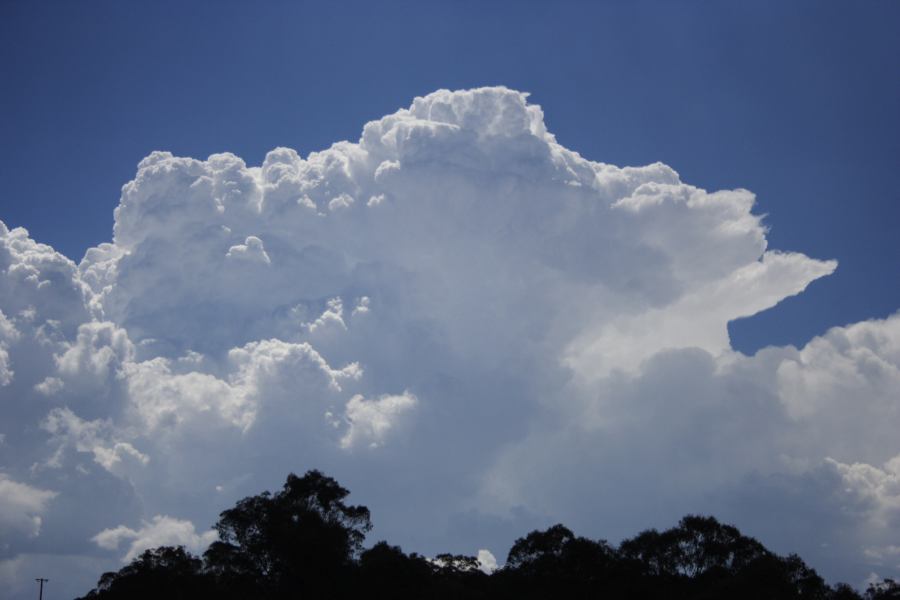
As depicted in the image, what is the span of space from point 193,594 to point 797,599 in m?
64.6

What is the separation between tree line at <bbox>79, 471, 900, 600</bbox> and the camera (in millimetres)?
97125

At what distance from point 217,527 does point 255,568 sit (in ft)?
24.3

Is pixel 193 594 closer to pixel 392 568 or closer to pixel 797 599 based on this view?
pixel 392 568

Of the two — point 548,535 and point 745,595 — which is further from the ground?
point 548,535

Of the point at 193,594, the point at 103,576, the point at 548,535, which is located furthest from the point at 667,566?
the point at 103,576

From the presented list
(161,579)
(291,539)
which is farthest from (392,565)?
(161,579)

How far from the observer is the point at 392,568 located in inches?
3856

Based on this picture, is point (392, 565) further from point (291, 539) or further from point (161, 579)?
point (161, 579)

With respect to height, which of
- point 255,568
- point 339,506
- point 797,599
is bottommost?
point 797,599

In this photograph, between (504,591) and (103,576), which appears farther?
(103,576)

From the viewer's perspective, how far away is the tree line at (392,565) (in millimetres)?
97125

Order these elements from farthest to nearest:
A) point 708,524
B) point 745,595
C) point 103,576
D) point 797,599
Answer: point 103,576, point 708,524, point 797,599, point 745,595

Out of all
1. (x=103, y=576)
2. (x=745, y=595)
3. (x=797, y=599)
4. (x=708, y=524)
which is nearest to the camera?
(x=745, y=595)

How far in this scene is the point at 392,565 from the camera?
322ft
